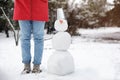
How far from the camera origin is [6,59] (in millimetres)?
4480

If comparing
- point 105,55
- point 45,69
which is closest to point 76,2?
point 105,55

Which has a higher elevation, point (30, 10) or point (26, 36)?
point (30, 10)

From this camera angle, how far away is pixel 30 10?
351 centimetres

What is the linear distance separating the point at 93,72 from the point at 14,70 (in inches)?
34.4

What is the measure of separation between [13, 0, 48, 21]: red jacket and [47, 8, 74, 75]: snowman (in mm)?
257

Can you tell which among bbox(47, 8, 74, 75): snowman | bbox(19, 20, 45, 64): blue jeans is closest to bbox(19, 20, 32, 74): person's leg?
bbox(19, 20, 45, 64): blue jeans

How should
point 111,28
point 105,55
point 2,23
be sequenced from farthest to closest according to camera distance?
point 111,28
point 2,23
point 105,55

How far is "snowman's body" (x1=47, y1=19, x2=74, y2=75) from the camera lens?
3520 mm

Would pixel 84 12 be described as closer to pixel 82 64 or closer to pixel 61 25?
pixel 82 64

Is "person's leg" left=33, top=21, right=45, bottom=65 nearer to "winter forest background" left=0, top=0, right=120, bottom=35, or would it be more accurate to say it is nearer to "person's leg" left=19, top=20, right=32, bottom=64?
"person's leg" left=19, top=20, right=32, bottom=64

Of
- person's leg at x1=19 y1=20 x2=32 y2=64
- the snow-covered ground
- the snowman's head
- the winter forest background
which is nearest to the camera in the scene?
the snow-covered ground

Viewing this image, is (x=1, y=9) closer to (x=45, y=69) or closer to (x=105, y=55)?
(x=105, y=55)

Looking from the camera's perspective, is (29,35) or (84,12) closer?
(29,35)

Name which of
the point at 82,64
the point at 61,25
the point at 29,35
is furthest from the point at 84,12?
the point at 29,35
